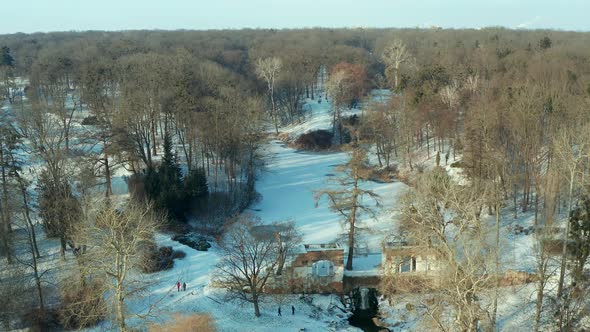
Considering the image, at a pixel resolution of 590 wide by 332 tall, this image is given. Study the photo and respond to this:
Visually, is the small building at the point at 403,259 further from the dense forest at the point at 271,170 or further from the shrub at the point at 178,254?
the shrub at the point at 178,254

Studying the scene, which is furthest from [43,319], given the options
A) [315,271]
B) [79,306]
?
[315,271]

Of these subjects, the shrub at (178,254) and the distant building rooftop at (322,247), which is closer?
the distant building rooftop at (322,247)

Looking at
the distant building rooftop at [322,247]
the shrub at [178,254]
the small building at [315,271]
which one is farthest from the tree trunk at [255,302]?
the shrub at [178,254]

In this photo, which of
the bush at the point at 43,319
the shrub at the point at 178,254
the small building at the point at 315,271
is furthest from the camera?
the shrub at the point at 178,254

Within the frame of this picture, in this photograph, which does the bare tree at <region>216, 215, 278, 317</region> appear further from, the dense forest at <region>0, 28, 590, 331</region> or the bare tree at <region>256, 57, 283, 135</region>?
the bare tree at <region>256, 57, 283, 135</region>

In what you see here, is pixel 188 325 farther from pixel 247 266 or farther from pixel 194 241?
pixel 194 241

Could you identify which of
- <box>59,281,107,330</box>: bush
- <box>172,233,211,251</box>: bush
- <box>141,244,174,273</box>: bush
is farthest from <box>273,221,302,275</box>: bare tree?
<box>59,281,107,330</box>: bush
